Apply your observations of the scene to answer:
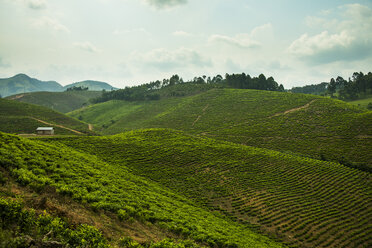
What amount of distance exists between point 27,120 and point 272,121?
106459 millimetres

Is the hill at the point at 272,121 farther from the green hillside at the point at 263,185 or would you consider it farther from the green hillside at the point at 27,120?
the green hillside at the point at 27,120

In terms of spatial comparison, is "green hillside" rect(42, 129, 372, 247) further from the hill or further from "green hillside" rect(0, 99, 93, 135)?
"green hillside" rect(0, 99, 93, 135)

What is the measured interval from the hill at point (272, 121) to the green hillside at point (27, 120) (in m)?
25.3

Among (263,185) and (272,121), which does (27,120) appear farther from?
(272,121)

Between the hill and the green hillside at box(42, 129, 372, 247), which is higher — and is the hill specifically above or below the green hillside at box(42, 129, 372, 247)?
above

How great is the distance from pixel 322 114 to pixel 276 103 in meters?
27.0

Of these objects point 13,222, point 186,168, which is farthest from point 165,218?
point 186,168

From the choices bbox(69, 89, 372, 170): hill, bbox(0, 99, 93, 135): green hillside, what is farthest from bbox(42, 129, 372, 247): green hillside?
bbox(0, 99, 93, 135): green hillside

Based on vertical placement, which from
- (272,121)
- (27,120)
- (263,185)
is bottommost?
(263,185)

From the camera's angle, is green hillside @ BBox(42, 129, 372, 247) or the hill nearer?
green hillside @ BBox(42, 129, 372, 247)

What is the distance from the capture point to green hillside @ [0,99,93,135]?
261 ft

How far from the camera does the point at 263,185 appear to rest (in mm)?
36531

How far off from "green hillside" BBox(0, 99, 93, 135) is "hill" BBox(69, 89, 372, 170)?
998 inches

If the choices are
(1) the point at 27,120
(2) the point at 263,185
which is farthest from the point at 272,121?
(1) the point at 27,120
